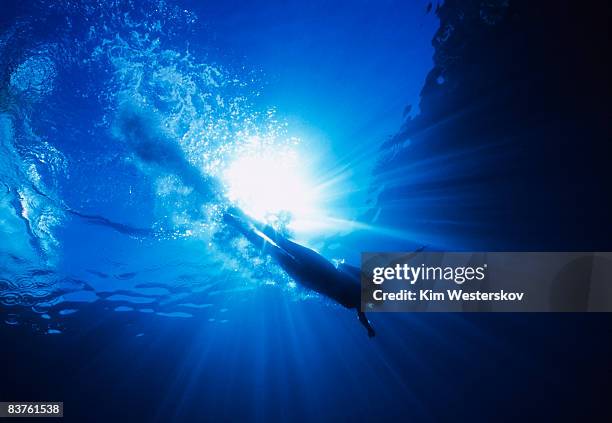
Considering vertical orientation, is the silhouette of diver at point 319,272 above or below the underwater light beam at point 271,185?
below

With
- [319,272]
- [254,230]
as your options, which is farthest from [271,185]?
[319,272]

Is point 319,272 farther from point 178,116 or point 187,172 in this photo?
point 178,116

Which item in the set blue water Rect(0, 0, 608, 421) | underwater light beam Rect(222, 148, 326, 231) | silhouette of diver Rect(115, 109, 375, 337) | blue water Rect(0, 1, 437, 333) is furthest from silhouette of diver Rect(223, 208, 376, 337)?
blue water Rect(0, 1, 437, 333)

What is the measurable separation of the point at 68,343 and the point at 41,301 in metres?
4.79

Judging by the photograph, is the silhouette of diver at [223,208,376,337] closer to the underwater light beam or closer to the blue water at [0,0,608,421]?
the underwater light beam

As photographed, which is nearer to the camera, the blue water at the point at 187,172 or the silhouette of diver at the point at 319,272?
the silhouette of diver at the point at 319,272

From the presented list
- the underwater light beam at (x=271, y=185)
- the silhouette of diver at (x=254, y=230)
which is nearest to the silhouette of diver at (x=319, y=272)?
the silhouette of diver at (x=254, y=230)

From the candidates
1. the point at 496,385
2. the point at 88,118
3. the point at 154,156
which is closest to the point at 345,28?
the point at 154,156

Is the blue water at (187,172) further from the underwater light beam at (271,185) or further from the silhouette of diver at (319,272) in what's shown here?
the silhouette of diver at (319,272)

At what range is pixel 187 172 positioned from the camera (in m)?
8.10

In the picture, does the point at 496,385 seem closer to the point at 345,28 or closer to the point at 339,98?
the point at 339,98

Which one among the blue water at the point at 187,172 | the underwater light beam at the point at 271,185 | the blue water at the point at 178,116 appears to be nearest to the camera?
the blue water at the point at 178,116

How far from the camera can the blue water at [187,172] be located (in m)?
6.55

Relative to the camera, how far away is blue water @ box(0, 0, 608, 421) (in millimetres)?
6555
